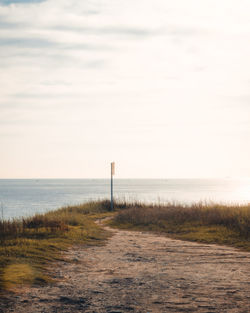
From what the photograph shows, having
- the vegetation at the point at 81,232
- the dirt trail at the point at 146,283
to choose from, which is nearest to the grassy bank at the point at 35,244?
the vegetation at the point at 81,232

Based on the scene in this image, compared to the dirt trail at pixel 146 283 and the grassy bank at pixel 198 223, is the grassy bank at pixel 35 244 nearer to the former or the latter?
the dirt trail at pixel 146 283

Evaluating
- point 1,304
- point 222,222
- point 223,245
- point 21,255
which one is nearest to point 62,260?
point 21,255

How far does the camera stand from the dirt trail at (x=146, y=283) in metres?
6.18

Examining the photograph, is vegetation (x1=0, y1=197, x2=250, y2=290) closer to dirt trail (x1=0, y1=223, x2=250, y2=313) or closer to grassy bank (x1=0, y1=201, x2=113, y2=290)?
grassy bank (x1=0, y1=201, x2=113, y2=290)

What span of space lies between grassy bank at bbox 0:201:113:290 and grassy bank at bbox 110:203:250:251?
2862 mm

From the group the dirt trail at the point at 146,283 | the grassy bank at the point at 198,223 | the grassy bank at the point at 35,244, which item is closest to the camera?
the dirt trail at the point at 146,283

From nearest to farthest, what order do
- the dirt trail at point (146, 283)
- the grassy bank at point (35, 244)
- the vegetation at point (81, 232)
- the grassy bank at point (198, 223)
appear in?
1. the dirt trail at point (146, 283)
2. the grassy bank at point (35, 244)
3. the vegetation at point (81, 232)
4. the grassy bank at point (198, 223)

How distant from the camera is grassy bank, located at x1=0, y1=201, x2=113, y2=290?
7859 mm

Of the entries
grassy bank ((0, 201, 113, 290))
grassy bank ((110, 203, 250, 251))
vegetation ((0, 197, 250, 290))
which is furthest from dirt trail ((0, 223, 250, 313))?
grassy bank ((110, 203, 250, 251))

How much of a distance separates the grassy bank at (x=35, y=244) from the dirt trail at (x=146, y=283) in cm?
50

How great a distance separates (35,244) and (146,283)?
190 inches

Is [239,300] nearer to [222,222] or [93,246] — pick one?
[93,246]

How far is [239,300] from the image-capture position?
644 centimetres

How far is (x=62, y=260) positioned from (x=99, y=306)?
13.0 feet
